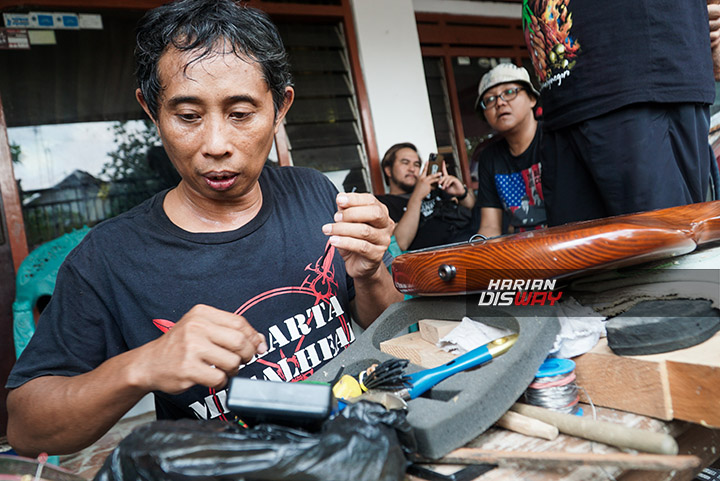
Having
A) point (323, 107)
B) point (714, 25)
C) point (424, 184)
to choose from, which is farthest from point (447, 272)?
point (323, 107)

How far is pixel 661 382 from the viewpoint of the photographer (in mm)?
741

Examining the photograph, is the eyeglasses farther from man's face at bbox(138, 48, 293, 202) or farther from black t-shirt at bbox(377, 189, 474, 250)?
man's face at bbox(138, 48, 293, 202)

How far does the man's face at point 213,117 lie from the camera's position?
1202 mm

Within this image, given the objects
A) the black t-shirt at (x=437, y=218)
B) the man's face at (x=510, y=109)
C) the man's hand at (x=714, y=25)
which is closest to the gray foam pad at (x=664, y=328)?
the man's hand at (x=714, y=25)

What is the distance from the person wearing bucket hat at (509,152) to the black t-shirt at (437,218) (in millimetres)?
477

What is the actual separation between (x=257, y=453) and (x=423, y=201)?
12.9 feet

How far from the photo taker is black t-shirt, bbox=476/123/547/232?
3.39 metres

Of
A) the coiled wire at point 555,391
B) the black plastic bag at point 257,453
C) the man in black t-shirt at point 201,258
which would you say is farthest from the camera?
the man in black t-shirt at point 201,258

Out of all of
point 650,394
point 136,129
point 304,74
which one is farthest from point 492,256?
point 304,74

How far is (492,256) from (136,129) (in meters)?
3.69

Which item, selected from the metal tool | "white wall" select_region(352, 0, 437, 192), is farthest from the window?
the metal tool

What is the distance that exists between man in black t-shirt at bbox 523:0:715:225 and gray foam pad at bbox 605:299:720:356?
2.02 ft

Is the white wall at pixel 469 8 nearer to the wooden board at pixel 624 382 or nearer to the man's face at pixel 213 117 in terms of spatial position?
the man's face at pixel 213 117

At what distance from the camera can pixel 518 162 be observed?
3.70 metres
